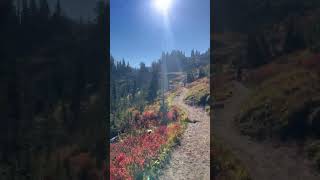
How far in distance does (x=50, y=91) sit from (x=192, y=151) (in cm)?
245

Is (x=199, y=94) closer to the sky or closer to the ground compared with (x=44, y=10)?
closer to the ground

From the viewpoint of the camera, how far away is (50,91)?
598cm

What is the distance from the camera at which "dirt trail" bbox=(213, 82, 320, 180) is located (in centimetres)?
525

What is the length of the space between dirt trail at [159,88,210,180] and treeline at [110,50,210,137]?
42 cm

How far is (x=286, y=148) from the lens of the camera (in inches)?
209

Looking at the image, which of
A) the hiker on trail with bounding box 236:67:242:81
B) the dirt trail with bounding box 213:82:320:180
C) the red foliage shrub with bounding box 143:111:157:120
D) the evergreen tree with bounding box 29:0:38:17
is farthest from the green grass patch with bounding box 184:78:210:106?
the evergreen tree with bounding box 29:0:38:17

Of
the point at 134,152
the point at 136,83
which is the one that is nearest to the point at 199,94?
the point at 136,83

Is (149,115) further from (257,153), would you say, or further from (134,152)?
(257,153)

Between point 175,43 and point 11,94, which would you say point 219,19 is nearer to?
point 175,43

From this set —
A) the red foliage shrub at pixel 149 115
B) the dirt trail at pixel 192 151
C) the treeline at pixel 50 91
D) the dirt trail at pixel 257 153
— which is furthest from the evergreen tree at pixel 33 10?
the dirt trail at pixel 257 153

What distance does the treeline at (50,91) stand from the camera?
588 centimetres

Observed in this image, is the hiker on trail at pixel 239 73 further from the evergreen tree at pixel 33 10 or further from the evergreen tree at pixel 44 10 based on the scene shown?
the evergreen tree at pixel 33 10

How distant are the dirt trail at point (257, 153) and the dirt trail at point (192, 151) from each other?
25 centimetres

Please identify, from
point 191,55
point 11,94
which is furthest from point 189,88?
point 11,94
